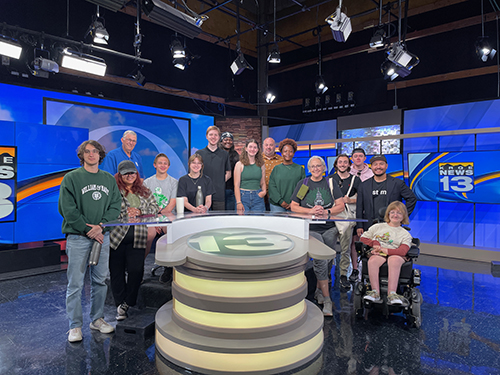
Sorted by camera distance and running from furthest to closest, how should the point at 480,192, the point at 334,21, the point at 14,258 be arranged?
the point at 480,192, the point at 14,258, the point at 334,21

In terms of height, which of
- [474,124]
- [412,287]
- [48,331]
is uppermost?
[474,124]

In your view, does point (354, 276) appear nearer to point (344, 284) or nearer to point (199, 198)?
point (344, 284)

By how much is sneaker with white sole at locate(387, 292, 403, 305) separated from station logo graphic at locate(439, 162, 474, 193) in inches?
149

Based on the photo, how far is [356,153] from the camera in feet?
14.7

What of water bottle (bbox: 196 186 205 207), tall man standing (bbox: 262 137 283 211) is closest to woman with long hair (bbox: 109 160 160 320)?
water bottle (bbox: 196 186 205 207)

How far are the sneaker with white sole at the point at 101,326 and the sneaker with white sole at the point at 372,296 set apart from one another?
226cm

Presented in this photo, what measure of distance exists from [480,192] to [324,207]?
373 cm

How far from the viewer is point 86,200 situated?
8.95 feet

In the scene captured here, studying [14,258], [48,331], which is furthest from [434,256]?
[14,258]

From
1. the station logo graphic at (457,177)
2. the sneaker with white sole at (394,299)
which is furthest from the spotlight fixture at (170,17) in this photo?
the station logo graphic at (457,177)

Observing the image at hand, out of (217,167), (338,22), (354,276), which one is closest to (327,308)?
(354,276)

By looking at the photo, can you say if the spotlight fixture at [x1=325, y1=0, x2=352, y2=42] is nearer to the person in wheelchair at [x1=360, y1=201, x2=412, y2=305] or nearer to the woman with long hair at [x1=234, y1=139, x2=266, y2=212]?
the woman with long hair at [x1=234, y1=139, x2=266, y2=212]

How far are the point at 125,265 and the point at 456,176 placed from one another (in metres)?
5.52

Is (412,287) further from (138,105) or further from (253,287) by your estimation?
(138,105)
